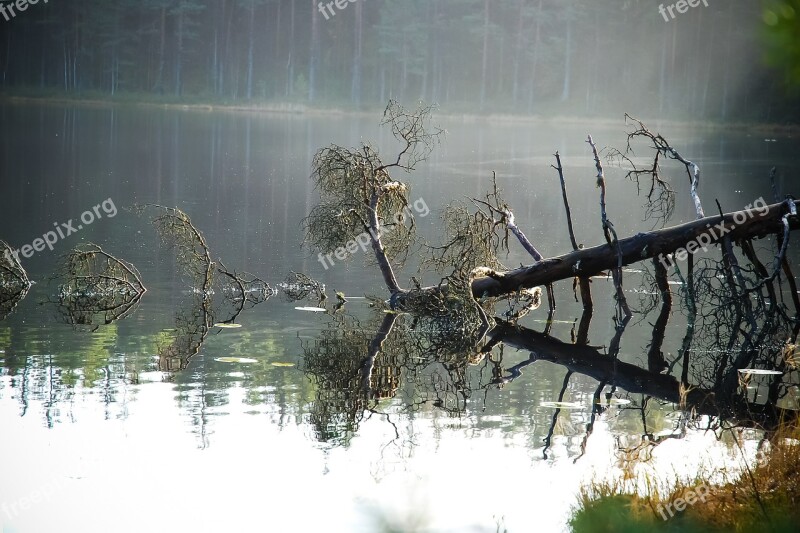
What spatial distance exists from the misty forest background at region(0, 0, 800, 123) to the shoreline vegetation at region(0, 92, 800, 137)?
2.01 ft

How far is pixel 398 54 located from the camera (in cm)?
8950

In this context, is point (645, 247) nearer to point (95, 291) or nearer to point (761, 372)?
point (761, 372)

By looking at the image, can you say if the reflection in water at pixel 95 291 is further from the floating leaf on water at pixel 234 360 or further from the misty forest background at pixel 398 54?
the misty forest background at pixel 398 54

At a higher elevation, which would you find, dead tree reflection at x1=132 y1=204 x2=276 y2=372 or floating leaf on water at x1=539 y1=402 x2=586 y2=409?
dead tree reflection at x1=132 y1=204 x2=276 y2=372

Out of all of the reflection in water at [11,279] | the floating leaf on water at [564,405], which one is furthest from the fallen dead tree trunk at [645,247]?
the reflection in water at [11,279]

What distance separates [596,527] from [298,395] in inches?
224

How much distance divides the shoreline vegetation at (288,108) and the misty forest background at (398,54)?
0.61 m

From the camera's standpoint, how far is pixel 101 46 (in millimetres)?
84562

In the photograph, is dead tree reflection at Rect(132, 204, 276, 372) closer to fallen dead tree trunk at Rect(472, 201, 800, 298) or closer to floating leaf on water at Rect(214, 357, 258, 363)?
floating leaf on water at Rect(214, 357, 258, 363)

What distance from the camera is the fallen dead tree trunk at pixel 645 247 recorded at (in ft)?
43.8

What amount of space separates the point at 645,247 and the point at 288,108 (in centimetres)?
7330

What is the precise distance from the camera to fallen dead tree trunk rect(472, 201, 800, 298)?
13359 mm

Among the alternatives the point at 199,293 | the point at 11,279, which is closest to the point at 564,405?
the point at 199,293

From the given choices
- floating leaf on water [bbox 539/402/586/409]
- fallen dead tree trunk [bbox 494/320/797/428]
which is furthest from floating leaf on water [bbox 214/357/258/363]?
floating leaf on water [bbox 539/402/586/409]
